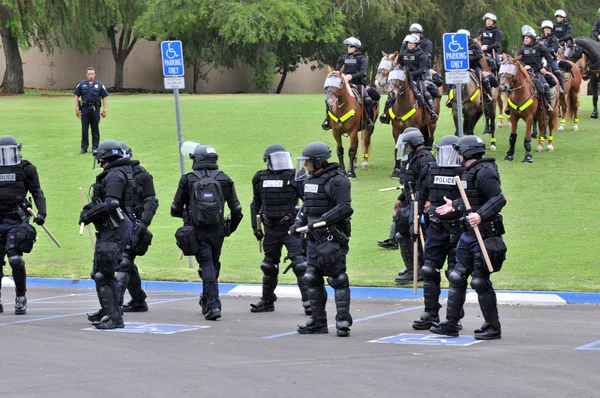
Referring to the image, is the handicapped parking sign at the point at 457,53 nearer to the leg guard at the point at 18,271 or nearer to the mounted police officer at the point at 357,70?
the mounted police officer at the point at 357,70

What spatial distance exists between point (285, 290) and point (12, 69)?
36.3 meters

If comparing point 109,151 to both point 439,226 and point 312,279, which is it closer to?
point 312,279

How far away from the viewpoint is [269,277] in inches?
505

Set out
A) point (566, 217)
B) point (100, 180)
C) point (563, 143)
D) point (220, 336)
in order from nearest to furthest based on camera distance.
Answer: point (220, 336) → point (100, 180) → point (566, 217) → point (563, 143)

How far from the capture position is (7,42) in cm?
4759

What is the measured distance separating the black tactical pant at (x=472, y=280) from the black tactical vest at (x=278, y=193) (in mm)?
2442

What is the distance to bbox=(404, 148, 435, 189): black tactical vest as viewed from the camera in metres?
12.4

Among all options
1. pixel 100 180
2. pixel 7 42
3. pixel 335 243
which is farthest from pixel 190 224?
pixel 7 42

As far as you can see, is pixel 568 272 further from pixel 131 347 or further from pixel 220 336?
pixel 131 347

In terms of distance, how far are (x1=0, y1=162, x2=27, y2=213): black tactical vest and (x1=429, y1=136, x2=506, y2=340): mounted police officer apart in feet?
17.0

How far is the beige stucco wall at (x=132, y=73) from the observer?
5488 cm

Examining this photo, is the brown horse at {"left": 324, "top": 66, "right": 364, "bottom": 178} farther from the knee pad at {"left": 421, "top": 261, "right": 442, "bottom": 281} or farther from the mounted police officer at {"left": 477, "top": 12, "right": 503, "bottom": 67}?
the knee pad at {"left": 421, "top": 261, "right": 442, "bottom": 281}

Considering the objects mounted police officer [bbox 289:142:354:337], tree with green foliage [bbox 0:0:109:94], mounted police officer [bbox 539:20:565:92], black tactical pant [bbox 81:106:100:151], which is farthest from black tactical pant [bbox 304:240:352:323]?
tree with green foliage [bbox 0:0:109:94]

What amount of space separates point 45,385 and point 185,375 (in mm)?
1119
